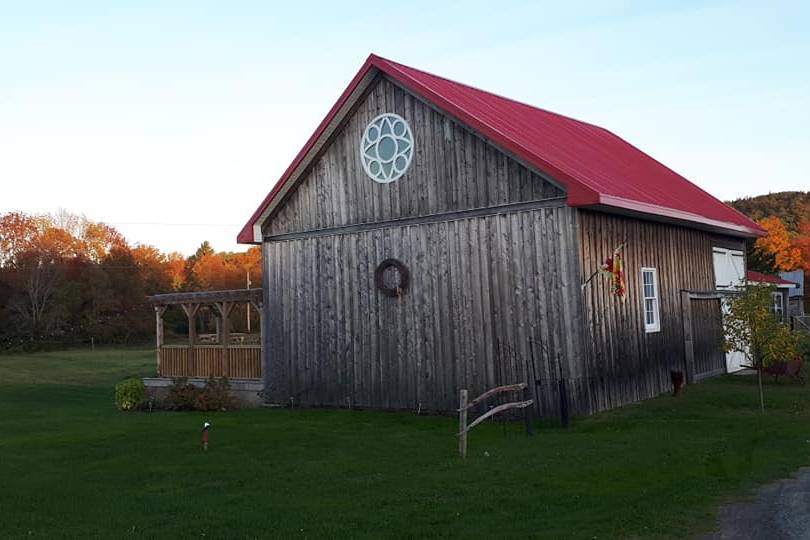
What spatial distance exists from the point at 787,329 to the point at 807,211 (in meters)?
86.6

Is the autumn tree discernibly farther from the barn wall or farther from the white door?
the barn wall

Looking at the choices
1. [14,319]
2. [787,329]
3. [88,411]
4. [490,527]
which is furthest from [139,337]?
[490,527]

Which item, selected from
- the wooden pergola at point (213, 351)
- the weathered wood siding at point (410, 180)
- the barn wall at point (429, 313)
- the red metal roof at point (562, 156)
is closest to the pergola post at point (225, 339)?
the wooden pergola at point (213, 351)

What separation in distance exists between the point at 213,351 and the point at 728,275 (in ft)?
50.6

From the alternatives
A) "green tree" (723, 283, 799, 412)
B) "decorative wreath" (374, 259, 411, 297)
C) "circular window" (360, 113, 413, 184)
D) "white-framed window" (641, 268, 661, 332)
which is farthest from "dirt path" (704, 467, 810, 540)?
"circular window" (360, 113, 413, 184)

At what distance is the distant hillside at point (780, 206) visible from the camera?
312 ft

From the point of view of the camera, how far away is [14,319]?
228 feet

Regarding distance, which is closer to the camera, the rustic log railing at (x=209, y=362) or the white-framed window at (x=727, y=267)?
the rustic log railing at (x=209, y=362)

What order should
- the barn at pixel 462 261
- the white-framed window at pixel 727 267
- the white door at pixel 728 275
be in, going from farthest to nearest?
the white-framed window at pixel 727 267 → the white door at pixel 728 275 → the barn at pixel 462 261

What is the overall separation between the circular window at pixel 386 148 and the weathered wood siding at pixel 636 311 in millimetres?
4453

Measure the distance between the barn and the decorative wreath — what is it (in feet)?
0.15

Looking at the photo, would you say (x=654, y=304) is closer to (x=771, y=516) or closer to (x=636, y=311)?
(x=636, y=311)

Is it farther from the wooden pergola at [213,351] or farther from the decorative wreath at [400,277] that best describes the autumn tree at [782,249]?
the decorative wreath at [400,277]

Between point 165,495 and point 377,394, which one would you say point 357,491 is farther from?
point 377,394
